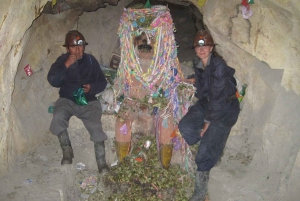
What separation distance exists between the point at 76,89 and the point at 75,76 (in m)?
0.19

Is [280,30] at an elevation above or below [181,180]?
above

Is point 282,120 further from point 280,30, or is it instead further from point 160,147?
point 160,147

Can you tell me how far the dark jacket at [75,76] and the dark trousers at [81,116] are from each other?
0.40 ft

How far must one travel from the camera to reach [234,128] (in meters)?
4.66

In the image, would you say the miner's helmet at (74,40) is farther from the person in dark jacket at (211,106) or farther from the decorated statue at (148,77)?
the person in dark jacket at (211,106)

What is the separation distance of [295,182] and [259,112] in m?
1.10

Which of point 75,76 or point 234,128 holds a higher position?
point 75,76

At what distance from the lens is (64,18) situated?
5113 mm

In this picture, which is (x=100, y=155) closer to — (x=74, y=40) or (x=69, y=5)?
(x=74, y=40)

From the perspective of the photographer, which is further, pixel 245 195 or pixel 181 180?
pixel 181 180

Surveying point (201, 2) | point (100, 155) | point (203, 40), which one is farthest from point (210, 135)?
point (201, 2)

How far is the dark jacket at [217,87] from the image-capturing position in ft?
12.1

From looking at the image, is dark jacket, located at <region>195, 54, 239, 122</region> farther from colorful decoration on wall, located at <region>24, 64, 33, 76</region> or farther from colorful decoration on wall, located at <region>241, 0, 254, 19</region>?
colorful decoration on wall, located at <region>24, 64, 33, 76</region>

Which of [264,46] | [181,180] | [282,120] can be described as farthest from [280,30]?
[181,180]
